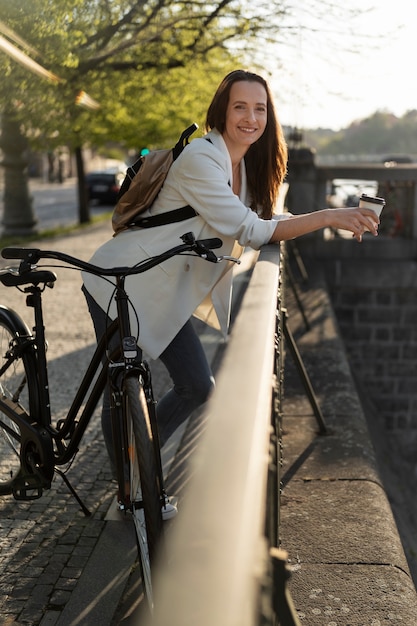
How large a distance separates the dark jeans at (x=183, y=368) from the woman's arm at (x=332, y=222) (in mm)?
562

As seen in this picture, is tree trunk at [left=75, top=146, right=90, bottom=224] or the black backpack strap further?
tree trunk at [left=75, top=146, right=90, bottom=224]

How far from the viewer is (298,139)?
1603cm

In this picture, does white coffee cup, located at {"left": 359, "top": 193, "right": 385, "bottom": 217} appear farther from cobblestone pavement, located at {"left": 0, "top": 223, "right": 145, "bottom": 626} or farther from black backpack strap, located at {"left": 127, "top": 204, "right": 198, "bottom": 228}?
cobblestone pavement, located at {"left": 0, "top": 223, "right": 145, "bottom": 626}

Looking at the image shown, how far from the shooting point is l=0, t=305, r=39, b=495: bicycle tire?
3.72 metres

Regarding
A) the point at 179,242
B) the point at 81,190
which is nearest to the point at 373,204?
the point at 179,242

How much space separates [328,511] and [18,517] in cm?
136

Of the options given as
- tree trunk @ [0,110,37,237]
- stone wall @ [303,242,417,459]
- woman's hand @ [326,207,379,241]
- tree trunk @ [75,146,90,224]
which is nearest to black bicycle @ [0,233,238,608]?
woman's hand @ [326,207,379,241]

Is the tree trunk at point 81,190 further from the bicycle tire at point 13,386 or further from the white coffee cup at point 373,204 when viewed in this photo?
the white coffee cup at point 373,204

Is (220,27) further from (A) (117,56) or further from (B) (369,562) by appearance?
(B) (369,562)

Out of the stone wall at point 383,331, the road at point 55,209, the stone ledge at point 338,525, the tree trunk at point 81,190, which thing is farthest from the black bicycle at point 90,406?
the tree trunk at point 81,190

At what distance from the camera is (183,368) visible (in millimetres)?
Answer: 3697

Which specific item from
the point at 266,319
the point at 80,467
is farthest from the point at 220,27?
the point at 266,319

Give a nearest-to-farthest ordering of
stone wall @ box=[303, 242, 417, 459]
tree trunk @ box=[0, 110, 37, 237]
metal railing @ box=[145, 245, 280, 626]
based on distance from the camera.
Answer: metal railing @ box=[145, 245, 280, 626]
stone wall @ box=[303, 242, 417, 459]
tree trunk @ box=[0, 110, 37, 237]

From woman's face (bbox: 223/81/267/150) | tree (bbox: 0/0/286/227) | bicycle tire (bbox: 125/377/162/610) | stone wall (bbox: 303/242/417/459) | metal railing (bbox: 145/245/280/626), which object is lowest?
stone wall (bbox: 303/242/417/459)
